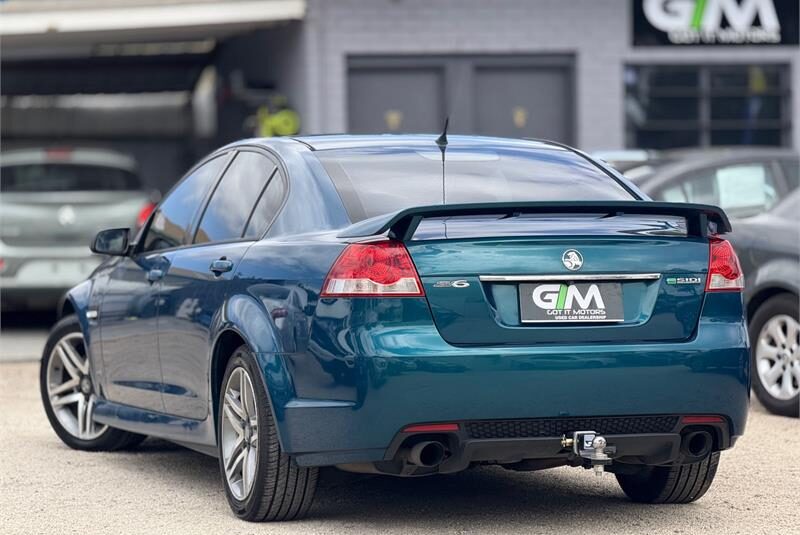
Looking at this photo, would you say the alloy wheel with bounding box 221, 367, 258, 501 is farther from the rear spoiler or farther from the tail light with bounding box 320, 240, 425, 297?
the rear spoiler

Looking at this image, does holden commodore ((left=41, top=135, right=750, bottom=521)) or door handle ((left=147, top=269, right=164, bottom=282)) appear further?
door handle ((left=147, top=269, right=164, bottom=282))

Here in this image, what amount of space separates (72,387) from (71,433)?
247 mm

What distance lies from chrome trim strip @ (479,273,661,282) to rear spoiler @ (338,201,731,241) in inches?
10.1

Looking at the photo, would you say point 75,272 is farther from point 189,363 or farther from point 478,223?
point 478,223

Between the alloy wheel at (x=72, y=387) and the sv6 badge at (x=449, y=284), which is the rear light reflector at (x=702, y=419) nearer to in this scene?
the sv6 badge at (x=449, y=284)

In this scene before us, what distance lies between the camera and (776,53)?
787 inches

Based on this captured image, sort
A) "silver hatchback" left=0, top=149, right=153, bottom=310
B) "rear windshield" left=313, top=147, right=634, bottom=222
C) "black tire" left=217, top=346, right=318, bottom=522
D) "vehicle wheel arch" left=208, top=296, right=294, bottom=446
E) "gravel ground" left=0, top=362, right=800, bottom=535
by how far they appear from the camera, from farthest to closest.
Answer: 1. "silver hatchback" left=0, top=149, right=153, bottom=310
2. "rear windshield" left=313, top=147, right=634, bottom=222
3. "gravel ground" left=0, top=362, right=800, bottom=535
4. "black tire" left=217, top=346, right=318, bottom=522
5. "vehicle wheel arch" left=208, top=296, right=294, bottom=446

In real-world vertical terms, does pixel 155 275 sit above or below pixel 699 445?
above

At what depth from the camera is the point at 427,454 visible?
593 cm

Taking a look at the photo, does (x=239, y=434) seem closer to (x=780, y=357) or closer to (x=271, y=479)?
(x=271, y=479)

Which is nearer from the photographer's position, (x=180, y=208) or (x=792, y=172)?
(x=180, y=208)

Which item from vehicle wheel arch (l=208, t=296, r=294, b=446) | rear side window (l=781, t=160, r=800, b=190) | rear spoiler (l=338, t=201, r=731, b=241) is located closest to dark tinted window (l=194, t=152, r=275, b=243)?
vehicle wheel arch (l=208, t=296, r=294, b=446)

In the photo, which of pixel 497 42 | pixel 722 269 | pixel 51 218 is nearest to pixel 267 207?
pixel 722 269

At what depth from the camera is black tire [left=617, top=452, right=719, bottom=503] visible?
6.75 meters
